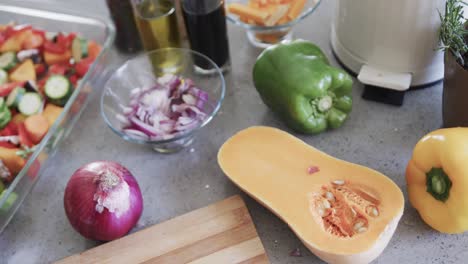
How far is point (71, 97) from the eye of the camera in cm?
102

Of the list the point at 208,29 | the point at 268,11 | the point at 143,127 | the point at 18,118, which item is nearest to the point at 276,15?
the point at 268,11

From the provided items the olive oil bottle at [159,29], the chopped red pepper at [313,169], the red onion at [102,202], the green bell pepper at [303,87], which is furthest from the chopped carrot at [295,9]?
the red onion at [102,202]

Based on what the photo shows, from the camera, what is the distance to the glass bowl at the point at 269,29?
1031 millimetres

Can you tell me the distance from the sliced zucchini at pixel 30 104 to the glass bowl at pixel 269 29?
41cm

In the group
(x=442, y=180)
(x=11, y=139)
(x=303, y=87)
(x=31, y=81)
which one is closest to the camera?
(x=442, y=180)

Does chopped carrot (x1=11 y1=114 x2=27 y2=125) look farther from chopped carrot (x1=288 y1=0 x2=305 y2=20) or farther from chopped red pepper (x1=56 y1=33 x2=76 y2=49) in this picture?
chopped carrot (x1=288 y1=0 x2=305 y2=20)

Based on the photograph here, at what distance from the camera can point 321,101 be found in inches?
36.1

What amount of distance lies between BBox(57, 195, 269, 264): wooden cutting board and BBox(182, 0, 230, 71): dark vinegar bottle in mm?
332

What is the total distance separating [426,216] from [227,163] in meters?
0.31

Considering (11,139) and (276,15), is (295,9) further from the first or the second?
(11,139)

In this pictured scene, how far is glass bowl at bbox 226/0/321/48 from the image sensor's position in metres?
1.03

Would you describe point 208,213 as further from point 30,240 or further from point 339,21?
point 339,21

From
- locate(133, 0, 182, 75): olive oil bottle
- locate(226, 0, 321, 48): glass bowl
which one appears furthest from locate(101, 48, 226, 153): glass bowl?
locate(226, 0, 321, 48): glass bowl

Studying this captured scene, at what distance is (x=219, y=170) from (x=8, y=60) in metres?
0.56
